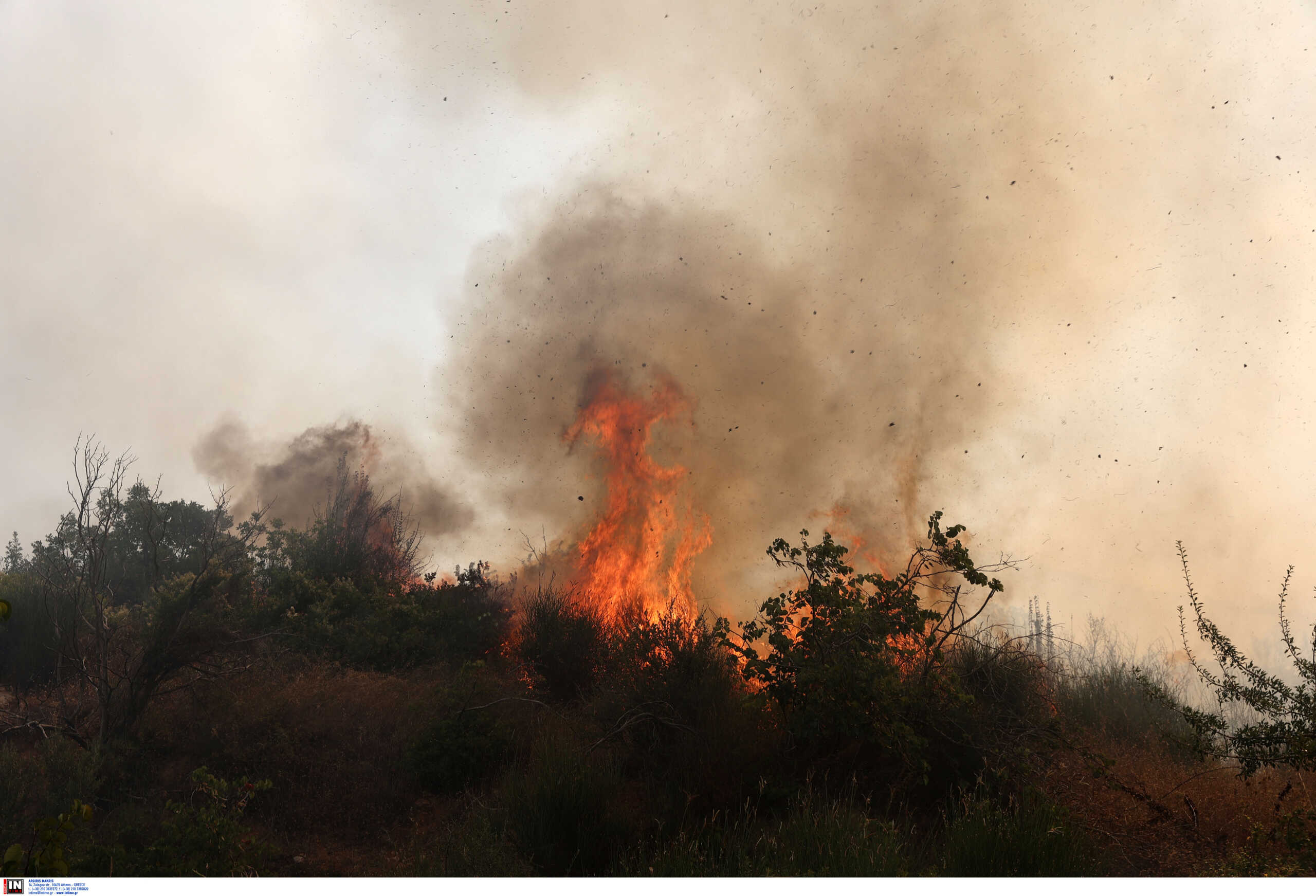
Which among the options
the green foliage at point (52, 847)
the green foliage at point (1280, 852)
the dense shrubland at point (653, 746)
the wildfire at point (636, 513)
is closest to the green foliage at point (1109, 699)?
the dense shrubland at point (653, 746)

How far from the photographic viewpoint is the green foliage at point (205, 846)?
272 inches

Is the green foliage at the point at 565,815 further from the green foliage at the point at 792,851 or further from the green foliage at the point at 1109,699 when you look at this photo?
the green foliage at the point at 1109,699

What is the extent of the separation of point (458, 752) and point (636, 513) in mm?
9166

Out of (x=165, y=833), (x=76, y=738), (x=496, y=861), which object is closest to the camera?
(x=496, y=861)

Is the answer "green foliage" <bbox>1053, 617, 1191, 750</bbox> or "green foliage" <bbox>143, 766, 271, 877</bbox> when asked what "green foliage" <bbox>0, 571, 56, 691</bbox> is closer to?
"green foliage" <bbox>143, 766, 271, 877</bbox>

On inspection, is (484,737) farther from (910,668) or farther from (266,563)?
(266,563)

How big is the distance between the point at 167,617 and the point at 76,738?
7.30 ft

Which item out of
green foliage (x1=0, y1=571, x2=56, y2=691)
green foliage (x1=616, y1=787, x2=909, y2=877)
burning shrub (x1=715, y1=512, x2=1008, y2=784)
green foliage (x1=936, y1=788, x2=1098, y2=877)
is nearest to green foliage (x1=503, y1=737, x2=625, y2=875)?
green foliage (x1=616, y1=787, x2=909, y2=877)

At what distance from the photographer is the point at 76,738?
10.1m

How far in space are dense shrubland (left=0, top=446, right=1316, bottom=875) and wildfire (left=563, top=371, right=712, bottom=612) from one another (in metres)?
3.53

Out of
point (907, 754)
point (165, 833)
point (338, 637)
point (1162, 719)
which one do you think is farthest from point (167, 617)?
point (1162, 719)

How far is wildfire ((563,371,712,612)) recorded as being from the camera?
17.8 meters

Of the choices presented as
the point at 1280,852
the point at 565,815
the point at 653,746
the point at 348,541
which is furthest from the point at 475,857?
the point at 348,541

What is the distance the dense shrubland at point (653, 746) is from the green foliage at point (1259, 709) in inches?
1.3
